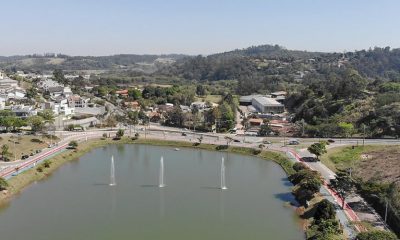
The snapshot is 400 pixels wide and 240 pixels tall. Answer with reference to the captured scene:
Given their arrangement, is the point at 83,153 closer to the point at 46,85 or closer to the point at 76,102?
the point at 76,102

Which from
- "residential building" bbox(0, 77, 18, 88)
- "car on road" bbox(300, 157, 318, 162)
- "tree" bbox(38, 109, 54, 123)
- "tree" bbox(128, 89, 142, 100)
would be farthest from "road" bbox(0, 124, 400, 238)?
"residential building" bbox(0, 77, 18, 88)

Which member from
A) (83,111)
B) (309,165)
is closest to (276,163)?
(309,165)

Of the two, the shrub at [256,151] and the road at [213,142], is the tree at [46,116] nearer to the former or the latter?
the road at [213,142]

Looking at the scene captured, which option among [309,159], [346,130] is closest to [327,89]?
[346,130]

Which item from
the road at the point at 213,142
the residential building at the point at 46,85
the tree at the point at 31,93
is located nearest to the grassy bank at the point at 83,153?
Answer: the road at the point at 213,142

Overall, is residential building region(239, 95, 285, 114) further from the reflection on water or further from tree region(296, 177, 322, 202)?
tree region(296, 177, 322, 202)

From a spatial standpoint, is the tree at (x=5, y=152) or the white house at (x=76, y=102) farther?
the white house at (x=76, y=102)
